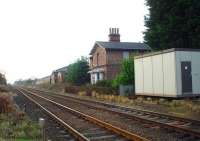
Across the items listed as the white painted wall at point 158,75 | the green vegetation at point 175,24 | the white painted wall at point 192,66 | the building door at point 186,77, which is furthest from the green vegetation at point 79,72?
the building door at point 186,77

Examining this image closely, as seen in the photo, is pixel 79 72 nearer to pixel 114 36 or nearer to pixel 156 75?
pixel 114 36

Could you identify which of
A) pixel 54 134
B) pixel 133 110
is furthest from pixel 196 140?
pixel 133 110

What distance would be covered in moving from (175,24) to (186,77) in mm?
11286

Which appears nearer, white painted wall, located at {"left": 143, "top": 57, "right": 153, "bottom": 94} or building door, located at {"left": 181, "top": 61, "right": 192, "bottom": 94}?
building door, located at {"left": 181, "top": 61, "right": 192, "bottom": 94}

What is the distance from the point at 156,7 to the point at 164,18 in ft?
4.56

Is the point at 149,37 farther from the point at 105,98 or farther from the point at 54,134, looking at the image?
the point at 54,134

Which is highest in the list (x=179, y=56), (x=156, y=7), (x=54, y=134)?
(x=156, y=7)

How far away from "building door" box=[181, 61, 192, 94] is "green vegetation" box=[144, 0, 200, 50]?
8.91 m

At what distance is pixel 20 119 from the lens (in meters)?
17.2

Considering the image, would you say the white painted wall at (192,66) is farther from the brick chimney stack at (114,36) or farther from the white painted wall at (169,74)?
the brick chimney stack at (114,36)

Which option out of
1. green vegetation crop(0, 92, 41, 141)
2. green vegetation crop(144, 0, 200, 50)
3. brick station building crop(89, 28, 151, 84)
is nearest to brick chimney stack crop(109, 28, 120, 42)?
brick station building crop(89, 28, 151, 84)

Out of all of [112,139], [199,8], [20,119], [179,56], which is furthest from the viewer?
[199,8]

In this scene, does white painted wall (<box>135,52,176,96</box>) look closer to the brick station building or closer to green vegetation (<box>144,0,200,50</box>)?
green vegetation (<box>144,0,200,50</box>)

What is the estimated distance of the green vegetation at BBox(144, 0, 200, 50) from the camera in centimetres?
3441
